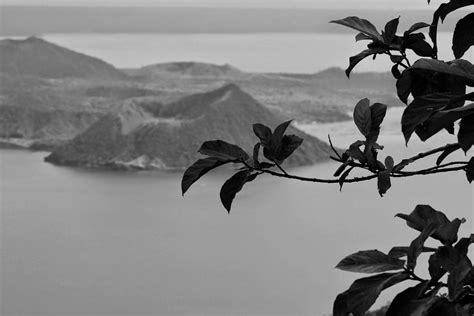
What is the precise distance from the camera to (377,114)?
0.43 m

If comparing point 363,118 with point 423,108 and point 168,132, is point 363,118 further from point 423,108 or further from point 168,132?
point 168,132

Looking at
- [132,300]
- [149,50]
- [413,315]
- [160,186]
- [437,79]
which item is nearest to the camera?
[413,315]

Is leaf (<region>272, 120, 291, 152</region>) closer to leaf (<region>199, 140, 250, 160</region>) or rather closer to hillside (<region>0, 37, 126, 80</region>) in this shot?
leaf (<region>199, 140, 250, 160</region>)

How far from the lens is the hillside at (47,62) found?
3783 millimetres

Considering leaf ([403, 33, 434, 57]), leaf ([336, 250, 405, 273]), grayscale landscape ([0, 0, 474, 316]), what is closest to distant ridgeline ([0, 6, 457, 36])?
grayscale landscape ([0, 0, 474, 316])

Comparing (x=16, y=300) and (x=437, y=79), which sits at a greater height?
(x=437, y=79)

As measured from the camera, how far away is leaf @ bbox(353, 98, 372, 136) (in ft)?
1.38

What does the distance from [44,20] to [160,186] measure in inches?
51.6

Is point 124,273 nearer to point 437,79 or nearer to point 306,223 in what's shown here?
point 306,223

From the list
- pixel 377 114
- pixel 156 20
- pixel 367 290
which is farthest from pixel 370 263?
pixel 156 20

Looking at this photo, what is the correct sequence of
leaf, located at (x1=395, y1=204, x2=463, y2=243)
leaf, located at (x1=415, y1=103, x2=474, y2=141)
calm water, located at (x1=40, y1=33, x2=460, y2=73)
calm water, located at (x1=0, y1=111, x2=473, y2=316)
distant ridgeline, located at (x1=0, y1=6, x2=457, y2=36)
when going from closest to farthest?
leaf, located at (x1=415, y1=103, x2=474, y2=141)
leaf, located at (x1=395, y1=204, x2=463, y2=243)
calm water, located at (x1=0, y1=111, x2=473, y2=316)
calm water, located at (x1=40, y1=33, x2=460, y2=73)
distant ridgeline, located at (x1=0, y1=6, x2=457, y2=36)

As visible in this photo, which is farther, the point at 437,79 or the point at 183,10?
the point at 183,10

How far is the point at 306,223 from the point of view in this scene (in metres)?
→ 2.89

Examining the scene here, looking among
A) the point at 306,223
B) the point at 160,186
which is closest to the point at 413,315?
the point at 306,223
